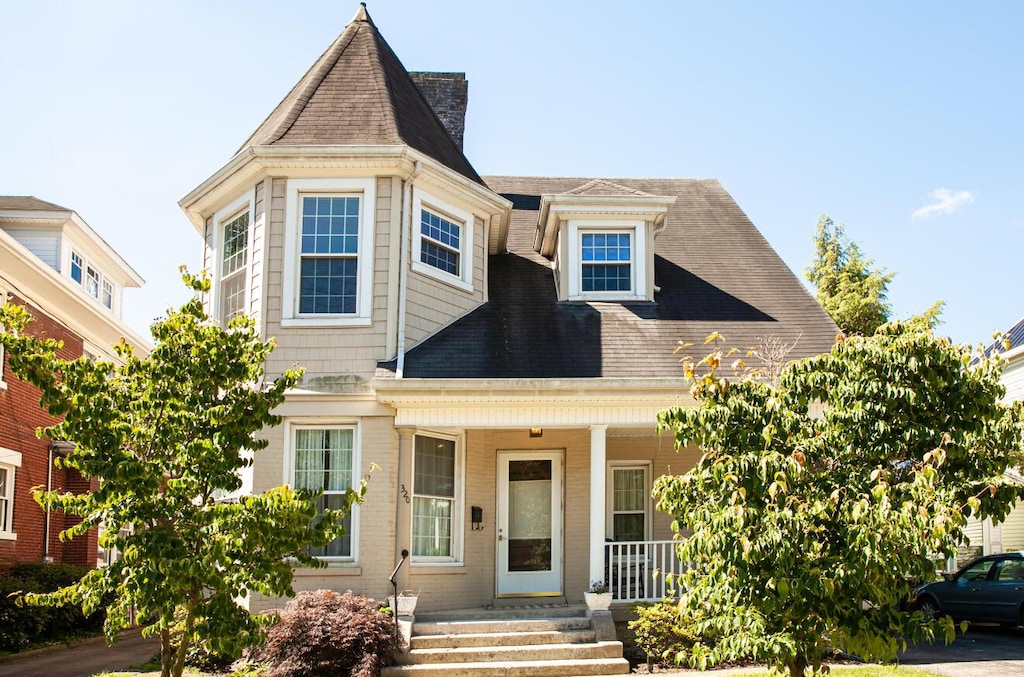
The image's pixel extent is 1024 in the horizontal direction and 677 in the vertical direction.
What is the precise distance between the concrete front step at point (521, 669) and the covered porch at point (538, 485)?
1.46 metres

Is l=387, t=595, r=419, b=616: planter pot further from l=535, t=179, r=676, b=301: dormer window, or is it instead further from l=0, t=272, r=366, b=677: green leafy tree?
l=535, t=179, r=676, b=301: dormer window

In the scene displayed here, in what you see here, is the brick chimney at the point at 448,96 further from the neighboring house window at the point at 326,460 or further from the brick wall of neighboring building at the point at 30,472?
the brick wall of neighboring building at the point at 30,472

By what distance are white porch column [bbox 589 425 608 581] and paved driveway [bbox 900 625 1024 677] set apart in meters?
3.76

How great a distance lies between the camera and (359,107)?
14.2 metres

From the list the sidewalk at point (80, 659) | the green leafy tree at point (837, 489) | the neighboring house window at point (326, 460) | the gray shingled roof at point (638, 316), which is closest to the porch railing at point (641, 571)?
the gray shingled roof at point (638, 316)

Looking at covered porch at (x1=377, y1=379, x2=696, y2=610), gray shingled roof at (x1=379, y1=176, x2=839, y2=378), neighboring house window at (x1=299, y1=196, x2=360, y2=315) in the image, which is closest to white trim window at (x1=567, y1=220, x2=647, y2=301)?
gray shingled roof at (x1=379, y1=176, x2=839, y2=378)

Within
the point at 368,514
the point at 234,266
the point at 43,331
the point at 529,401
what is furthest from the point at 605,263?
the point at 43,331

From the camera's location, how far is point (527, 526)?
14.2m

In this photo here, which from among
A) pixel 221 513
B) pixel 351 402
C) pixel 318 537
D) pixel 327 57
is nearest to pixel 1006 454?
pixel 318 537

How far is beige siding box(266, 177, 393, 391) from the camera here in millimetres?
12773

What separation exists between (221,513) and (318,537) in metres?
0.91

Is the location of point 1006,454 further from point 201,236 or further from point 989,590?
point 201,236

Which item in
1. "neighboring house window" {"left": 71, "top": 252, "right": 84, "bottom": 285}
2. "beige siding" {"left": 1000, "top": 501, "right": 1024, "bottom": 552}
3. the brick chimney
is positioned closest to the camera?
the brick chimney

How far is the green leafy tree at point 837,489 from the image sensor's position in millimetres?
6656
